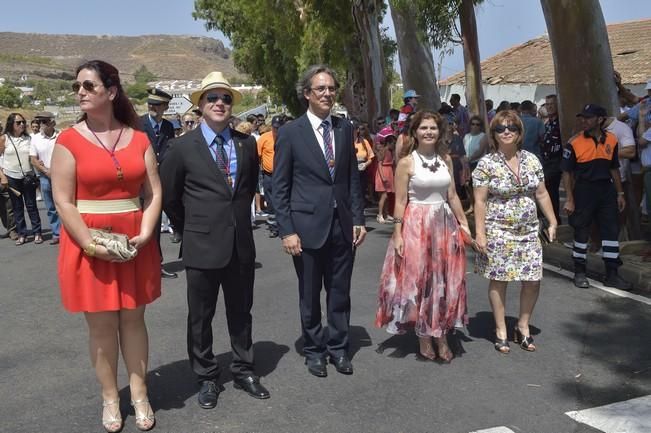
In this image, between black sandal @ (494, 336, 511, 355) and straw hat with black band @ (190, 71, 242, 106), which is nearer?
straw hat with black band @ (190, 71, 242, 106)

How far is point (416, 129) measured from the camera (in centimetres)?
496

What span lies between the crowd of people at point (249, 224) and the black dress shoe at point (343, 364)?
1 centimetres

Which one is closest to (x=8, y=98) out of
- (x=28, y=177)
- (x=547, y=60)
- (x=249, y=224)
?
(x=547, y=60)

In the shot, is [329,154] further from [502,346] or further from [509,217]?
[502,346]

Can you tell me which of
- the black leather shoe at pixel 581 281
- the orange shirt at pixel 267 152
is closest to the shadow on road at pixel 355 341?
the black leather shoe at pixel 581 281

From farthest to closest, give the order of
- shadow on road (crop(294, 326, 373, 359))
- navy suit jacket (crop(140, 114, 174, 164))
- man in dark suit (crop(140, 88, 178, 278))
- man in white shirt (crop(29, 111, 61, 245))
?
man in white shirt (crop(29, 111, 61, 245))
man in dark suit (crop(140, 88, 178, 278))
navy suit jacket (crop(140, 114, 174, 164))
shadow on road (crop(294, 326, 373, 359))

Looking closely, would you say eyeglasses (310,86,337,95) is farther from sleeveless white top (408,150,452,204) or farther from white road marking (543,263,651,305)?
white road marking (543,263,651,305)

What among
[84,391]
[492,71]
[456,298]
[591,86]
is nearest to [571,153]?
[591,86]

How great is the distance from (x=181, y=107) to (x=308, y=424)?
21449 mm

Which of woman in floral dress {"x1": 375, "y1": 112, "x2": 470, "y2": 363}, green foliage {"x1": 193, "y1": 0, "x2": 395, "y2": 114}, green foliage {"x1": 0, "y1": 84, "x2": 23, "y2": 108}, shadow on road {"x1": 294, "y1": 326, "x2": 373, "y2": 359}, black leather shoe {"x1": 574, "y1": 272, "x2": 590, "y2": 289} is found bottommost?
black leather shoe {"x1": 574, "y1": 272, "x2": 590, "y2": 289}

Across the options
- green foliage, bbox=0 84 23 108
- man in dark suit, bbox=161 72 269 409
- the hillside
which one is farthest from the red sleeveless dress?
the hillside

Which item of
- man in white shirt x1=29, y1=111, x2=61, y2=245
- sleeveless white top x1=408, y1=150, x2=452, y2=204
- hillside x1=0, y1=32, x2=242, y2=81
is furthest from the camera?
hillside x1=0, y1=32, x2=242, y2=81

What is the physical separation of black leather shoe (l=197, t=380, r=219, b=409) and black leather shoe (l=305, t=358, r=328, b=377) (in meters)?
0.74

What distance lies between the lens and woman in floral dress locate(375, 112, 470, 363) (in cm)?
492
